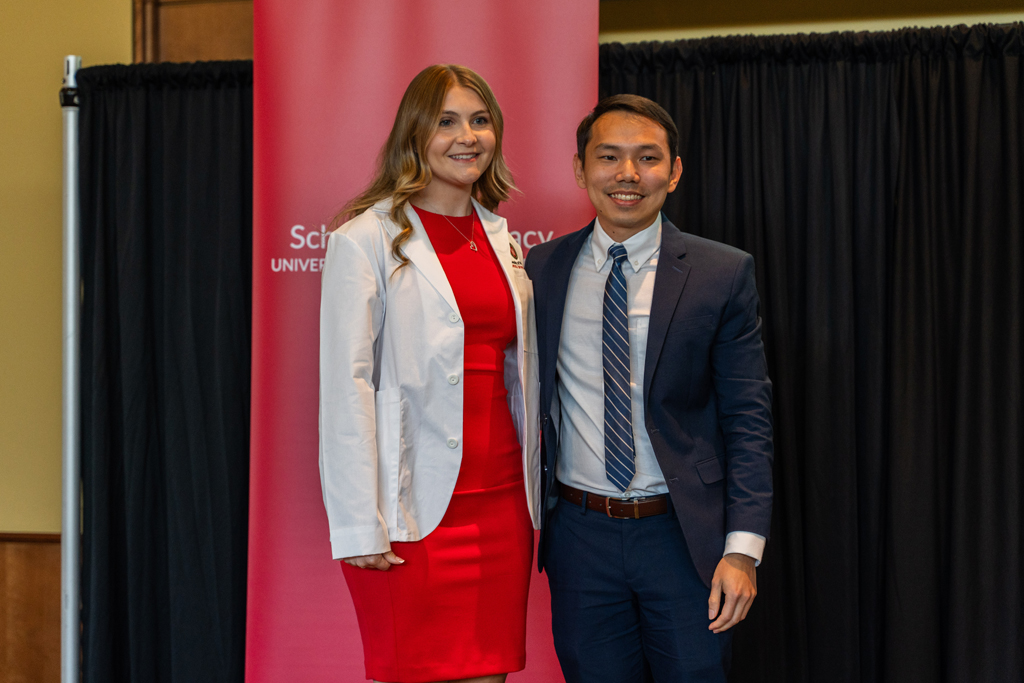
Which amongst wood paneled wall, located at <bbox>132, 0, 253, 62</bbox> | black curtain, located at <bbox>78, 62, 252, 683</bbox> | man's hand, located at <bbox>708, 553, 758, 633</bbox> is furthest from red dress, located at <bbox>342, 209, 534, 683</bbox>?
wood paneled wall, located at <bbox>132, 0, 253, 62</bbox>

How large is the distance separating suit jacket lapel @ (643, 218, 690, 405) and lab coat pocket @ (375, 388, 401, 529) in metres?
0.56

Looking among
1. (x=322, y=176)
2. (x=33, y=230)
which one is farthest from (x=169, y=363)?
(x=322, y=176)

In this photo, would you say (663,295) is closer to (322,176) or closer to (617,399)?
(617,399)

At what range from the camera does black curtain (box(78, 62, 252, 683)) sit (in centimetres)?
298

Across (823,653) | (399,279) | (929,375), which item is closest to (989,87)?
(929,375)

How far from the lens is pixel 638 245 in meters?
1.79

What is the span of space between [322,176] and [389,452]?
1.17 meters

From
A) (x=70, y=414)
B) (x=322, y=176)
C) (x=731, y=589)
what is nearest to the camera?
Result: (x=731, y=589)

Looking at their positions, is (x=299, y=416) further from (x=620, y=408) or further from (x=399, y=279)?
(x=620, y=408)

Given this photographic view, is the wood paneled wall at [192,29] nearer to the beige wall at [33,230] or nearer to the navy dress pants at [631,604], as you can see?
the beige wall at [33,230]

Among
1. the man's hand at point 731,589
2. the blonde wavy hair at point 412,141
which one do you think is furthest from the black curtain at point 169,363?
the man's hand at point 731,589

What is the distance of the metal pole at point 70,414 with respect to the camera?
292 centimetres

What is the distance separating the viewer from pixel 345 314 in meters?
1.69

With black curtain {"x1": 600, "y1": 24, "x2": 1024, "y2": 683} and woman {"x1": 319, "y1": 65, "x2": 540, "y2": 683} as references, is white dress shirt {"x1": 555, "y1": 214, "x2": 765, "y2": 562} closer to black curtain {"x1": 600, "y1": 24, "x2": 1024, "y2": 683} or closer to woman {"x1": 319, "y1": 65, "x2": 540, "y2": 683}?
woman {"x1": 319, "y1": 65, "x2": 540, "y2": 683}
